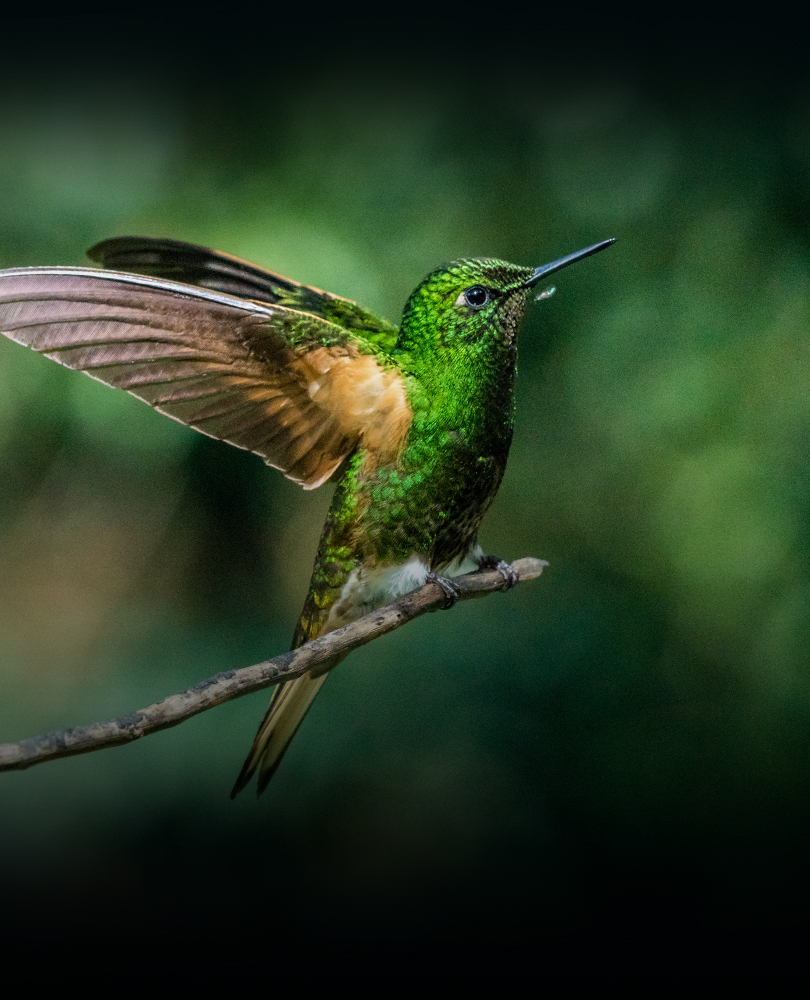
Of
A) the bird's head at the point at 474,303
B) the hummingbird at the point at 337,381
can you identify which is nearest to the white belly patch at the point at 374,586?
the hummingbird at the point at 337,381

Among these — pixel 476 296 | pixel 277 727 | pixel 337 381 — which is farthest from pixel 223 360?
pixel 277 727

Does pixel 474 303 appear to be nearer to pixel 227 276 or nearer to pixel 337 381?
pixel 337 381

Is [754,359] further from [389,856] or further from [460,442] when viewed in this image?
[389,856]

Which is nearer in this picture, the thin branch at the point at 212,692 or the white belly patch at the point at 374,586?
the thin branch at the point at 212,692

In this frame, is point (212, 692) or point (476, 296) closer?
point (212, 692)

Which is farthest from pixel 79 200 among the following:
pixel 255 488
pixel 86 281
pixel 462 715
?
pixel 462 715

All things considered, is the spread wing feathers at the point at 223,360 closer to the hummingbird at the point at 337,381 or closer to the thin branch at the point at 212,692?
the hummingbird at the point at 337,381

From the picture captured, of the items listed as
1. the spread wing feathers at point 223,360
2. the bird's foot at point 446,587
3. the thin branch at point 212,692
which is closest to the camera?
the thin branch at point 212,692
